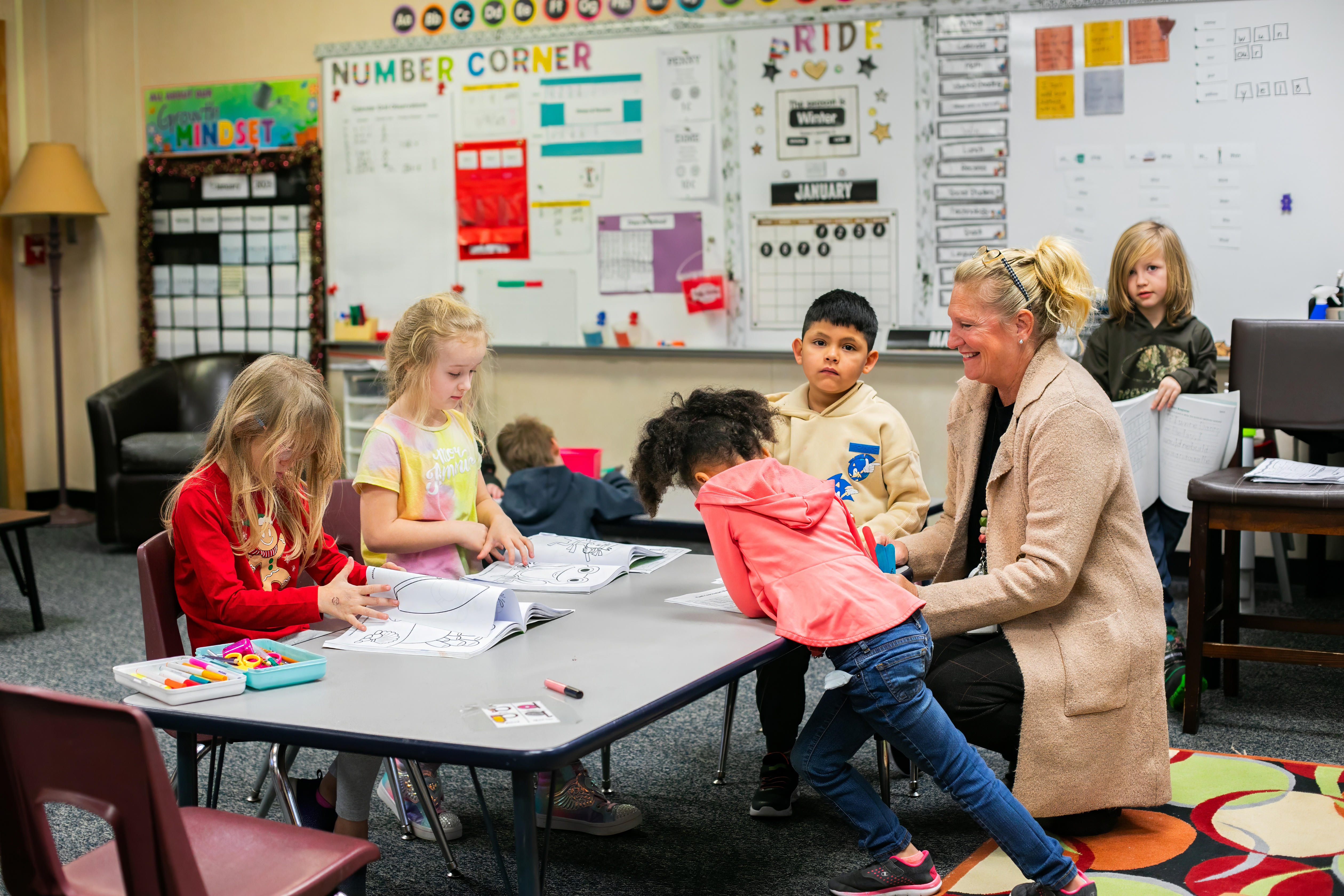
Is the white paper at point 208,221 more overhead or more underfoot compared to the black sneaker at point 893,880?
more overhead

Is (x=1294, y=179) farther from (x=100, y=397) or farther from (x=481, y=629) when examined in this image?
(x=100, y=397)

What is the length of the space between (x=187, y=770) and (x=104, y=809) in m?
0.45

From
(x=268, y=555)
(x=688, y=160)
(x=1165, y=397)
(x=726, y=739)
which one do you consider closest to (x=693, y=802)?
(x=726, y=739)

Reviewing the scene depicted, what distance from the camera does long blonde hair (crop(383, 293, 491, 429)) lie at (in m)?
2.23

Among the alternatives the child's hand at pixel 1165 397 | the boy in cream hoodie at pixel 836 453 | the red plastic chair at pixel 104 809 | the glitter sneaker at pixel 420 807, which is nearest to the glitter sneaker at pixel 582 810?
the glitter sneaker at pixel 420 807

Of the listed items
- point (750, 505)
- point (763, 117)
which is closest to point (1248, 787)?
point (750, 505)

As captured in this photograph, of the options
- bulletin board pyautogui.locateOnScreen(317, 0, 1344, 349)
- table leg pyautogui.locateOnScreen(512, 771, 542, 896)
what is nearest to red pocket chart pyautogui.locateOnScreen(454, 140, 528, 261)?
bulletin board pyautogui.locateOnScreen(317, 0, 1344, 349)

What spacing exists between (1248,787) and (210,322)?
5.03 m

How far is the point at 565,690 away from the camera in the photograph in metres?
1.49

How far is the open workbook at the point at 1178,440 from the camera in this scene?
3168 millimetres

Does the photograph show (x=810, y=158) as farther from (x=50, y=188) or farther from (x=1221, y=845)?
(x=50, y=188)

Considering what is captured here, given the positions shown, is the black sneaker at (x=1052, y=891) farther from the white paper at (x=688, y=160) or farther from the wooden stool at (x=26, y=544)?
the white paper at (x=688, y=160)

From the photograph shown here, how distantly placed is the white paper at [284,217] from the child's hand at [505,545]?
3.83m

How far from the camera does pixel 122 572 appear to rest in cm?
482
